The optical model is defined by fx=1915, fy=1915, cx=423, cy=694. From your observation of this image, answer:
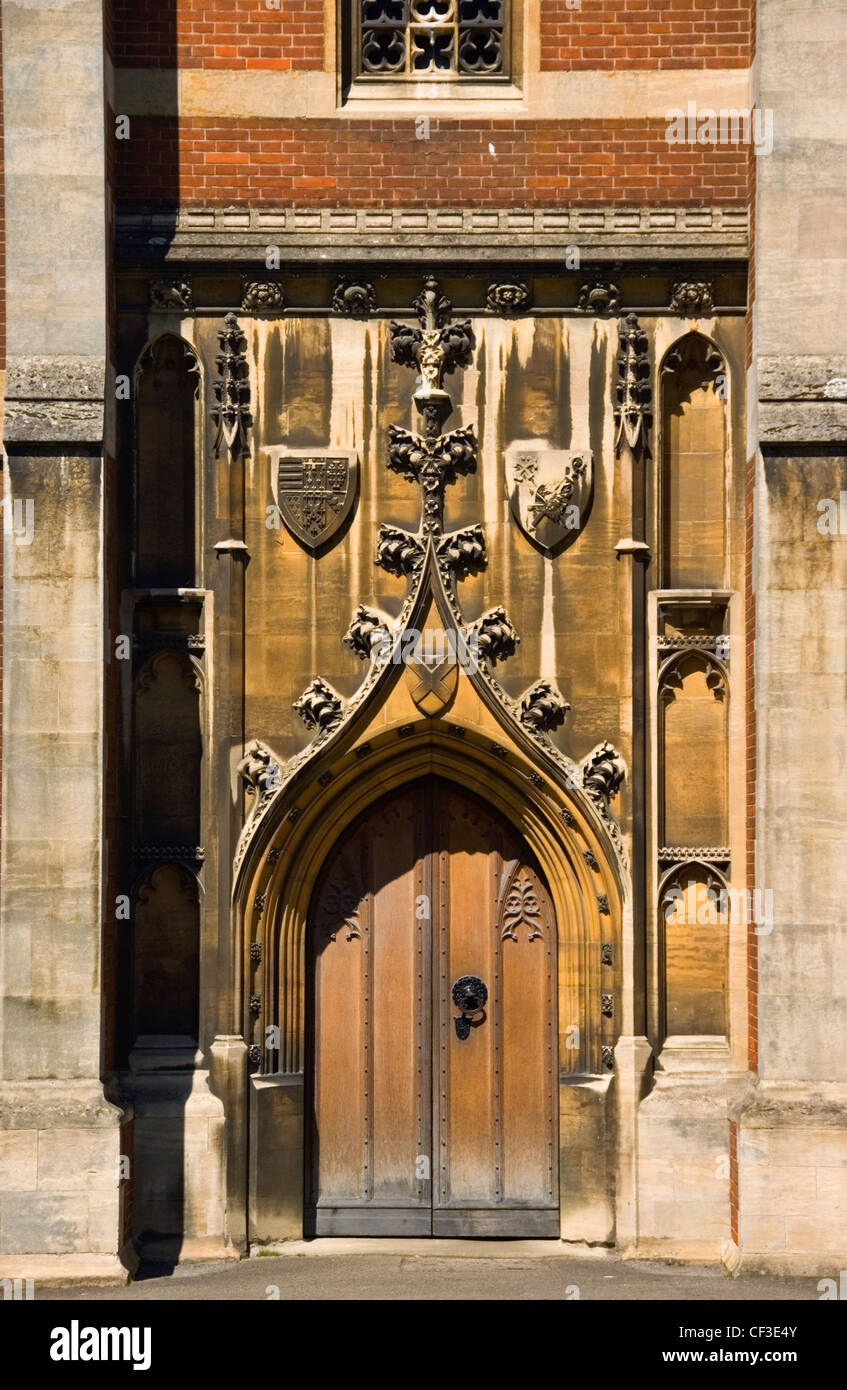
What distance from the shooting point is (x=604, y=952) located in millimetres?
11633

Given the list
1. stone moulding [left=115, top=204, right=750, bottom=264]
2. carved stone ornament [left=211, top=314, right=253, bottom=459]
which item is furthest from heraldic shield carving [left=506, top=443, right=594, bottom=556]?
carved stone ornament [left=211, top=314, right=253, bottom=459]

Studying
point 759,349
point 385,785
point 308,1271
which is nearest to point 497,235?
point 759,349

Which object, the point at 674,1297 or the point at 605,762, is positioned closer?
the point at 674,1297

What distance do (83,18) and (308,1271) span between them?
744cm

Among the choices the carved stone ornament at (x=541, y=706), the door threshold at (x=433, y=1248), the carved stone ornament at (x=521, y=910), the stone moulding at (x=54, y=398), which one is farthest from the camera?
the carved stone ornament at (x=521, y=910)

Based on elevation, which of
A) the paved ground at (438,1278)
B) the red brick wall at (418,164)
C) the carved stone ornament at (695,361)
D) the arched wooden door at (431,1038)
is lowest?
the paved ground at (438,1278)

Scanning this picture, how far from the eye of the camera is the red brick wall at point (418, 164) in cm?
1172

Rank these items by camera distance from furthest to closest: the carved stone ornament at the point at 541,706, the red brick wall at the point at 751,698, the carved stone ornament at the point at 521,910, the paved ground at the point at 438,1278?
1. the carved stone ornament at the point at 521,910
2. the carved stone ornament at the point at 541,706
3. the red brick wall at the point at 751,698
4. the paved ground at the point at 438,1278

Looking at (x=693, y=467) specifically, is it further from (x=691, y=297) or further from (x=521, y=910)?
(x=521, y=910)

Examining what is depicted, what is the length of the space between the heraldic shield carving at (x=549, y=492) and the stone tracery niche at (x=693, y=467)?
20.3 inches

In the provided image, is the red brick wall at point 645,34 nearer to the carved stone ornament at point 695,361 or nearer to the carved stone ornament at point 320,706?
the carved stone ornament at point 695,361

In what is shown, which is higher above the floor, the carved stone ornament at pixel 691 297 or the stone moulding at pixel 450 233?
the stone moulding at pixel 450 233

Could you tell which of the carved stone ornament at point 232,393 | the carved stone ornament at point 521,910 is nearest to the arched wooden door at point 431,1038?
the carved stone ornament at point 521,910

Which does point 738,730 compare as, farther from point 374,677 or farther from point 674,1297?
point 674,1297
